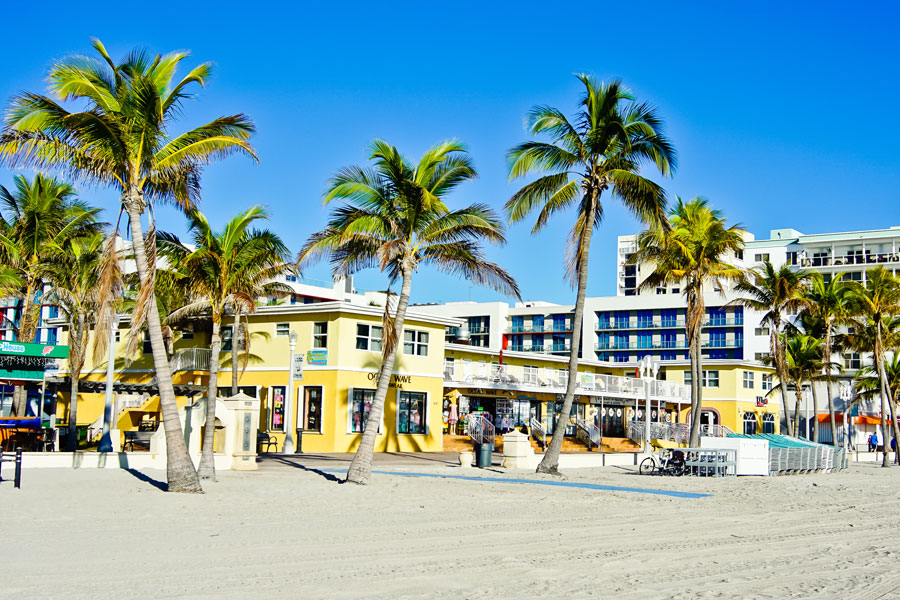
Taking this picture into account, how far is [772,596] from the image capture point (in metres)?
9.30

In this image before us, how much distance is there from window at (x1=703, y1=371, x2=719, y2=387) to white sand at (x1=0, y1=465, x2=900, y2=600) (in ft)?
148

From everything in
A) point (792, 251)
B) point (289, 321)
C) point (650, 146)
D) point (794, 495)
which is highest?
point (792, 251)

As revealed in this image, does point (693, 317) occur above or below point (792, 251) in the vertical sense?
below

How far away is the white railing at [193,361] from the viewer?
4038 cm

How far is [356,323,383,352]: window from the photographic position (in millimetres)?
37719

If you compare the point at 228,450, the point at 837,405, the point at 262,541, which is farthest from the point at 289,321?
the point at 837,405

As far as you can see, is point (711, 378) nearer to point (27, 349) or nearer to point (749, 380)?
point (749, 380)

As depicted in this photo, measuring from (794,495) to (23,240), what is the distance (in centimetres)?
2618

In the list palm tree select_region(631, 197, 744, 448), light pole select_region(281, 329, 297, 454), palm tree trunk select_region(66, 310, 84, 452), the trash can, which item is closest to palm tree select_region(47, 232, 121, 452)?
palm tree trunk select_region(66, 310, 84, 452)

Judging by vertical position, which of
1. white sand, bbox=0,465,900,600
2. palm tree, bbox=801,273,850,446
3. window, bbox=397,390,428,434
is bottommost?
white sand, bbox=0,465,900,600

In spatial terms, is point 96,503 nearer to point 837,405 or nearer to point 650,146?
point 650,146

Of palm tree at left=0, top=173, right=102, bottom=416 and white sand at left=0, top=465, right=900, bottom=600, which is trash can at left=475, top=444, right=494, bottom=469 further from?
palm tree at left=0, top=173, right=102, bottom=416

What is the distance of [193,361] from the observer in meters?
40.4

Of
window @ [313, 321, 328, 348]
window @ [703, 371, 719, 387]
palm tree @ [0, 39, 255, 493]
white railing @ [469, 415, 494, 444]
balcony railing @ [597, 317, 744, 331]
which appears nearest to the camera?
palm tree @ [0, 39, 255, 493]
